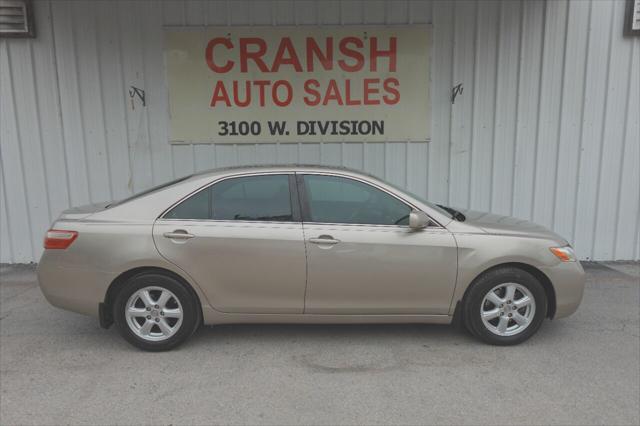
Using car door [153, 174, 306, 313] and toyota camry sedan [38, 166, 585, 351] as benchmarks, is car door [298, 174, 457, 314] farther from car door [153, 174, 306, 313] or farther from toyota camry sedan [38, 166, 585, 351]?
car door [153, 174, 306, 313]

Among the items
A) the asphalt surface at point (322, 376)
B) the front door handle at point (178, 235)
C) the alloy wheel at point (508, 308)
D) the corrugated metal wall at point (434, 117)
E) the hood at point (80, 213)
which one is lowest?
the asphalt surface at point (322, 376)

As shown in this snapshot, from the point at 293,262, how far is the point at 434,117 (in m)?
3.76

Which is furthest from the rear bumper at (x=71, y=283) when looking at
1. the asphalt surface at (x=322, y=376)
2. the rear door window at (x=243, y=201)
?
the rear door window at (x=243, y=201)

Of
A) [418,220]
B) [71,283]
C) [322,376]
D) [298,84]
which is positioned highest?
[298,84]

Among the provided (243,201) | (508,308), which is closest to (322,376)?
(243,201)

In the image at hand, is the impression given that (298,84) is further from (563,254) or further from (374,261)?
(563,254)

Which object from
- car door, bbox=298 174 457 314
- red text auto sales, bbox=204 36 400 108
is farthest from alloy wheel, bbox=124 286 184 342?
red text auto sales, bbox=204 36 400 108

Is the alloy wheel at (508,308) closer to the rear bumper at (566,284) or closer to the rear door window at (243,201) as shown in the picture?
the rear bumper at (566,284)

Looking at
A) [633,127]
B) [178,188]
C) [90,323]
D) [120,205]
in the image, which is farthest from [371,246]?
[633,127]

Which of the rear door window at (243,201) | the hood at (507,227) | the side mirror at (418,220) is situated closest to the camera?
the side mirror at (418,220)

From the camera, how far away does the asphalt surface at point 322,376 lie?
3.03 meters

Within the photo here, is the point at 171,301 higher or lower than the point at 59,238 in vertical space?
lower

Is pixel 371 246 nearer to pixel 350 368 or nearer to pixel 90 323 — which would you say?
pixel 350 368

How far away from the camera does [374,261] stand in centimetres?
381
